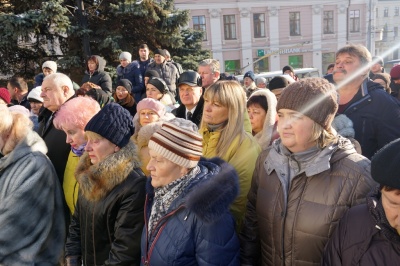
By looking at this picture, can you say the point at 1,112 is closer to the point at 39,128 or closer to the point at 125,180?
the point at 125,180

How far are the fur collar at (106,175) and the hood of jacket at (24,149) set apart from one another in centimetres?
58

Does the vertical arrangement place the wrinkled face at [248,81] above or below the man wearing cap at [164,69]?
below

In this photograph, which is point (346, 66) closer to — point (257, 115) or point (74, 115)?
point (257, 115)

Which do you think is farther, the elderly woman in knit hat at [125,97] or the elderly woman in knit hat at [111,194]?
the elderly woman in knit hat at [125,97]

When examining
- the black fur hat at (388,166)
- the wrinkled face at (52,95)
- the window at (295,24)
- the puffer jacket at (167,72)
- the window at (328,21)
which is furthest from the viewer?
the window at (328,21)

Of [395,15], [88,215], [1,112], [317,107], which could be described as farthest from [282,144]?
[395,15]

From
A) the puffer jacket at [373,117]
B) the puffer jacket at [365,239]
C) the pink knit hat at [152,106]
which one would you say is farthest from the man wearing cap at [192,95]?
the puffer jacket at [365,239]

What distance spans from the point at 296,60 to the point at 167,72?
28.9 m

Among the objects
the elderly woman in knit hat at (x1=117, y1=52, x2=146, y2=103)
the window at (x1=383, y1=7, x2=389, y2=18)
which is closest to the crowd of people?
the elderly woman in knit hat at (x1=117, y1=52, x2=146, y2=103)

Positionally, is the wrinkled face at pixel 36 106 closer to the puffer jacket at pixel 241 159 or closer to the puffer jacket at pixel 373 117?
the puffer jacket at pixel 241 159

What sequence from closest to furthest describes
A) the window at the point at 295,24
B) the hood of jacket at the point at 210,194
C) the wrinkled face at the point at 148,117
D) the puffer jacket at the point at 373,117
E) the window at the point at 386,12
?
the hood of jacket at the point at 210,194, the puffer jacket at the point at 373,117, the wrinkled face at the point at 148,117, the window at the point at 295,24, the window at the point at 386,12

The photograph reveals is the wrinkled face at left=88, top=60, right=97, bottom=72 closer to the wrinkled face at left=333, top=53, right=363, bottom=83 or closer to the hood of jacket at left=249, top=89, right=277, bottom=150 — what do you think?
the hood of jacket at left=249, top=89, right=277, bottom=150

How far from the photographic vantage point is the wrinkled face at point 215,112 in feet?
9.17

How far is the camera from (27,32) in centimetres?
1085
